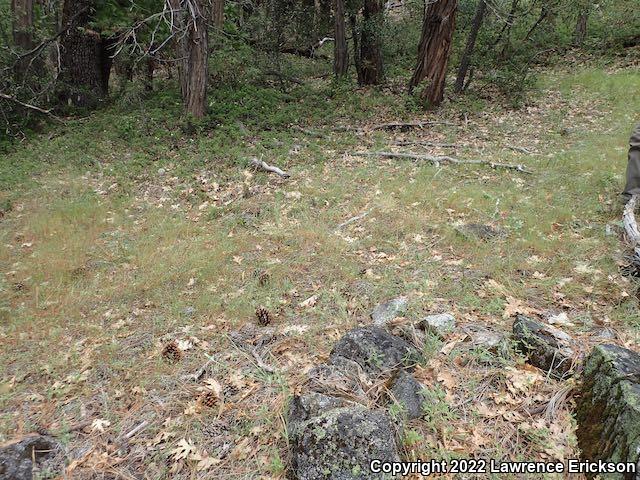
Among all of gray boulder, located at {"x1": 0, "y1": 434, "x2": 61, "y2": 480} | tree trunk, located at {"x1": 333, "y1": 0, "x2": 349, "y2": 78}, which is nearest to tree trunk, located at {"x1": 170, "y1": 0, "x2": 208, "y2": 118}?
tree trunk, located at {"x1": 333, "y1": 0, "x2": 349, "y2": 78}

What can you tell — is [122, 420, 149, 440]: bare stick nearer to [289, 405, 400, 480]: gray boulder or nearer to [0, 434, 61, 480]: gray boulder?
[0, 434, 61, 480]: gray boulder

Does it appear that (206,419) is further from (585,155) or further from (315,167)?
(585,155)

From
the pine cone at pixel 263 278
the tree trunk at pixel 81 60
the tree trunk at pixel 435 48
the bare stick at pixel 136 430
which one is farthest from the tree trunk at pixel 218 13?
the bare stick at pixel 136 430

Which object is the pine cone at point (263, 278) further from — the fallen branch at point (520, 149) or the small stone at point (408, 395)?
the fallen branch at point (520, 149)

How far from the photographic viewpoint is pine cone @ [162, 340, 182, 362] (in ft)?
12.8

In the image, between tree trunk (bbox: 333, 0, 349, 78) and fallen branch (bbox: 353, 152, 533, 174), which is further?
tree trunk (bbox: 333, 0, 349, 78)

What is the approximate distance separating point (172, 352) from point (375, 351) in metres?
1.83

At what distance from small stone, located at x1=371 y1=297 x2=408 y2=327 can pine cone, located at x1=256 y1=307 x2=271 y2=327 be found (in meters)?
1.01

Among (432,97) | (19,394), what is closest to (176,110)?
(432,97)

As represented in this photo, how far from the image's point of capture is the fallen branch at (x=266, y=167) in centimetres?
774

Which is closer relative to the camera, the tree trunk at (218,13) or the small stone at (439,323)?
the small stone at (439,323)

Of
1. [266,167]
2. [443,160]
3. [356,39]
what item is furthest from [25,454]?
[356,39]

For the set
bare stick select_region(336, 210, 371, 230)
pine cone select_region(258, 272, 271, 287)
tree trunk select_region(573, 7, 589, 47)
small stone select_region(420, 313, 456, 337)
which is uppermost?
tree trunk select_region(573, 7, 589, 47)

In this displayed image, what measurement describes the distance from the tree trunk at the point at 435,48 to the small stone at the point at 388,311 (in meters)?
8.13
